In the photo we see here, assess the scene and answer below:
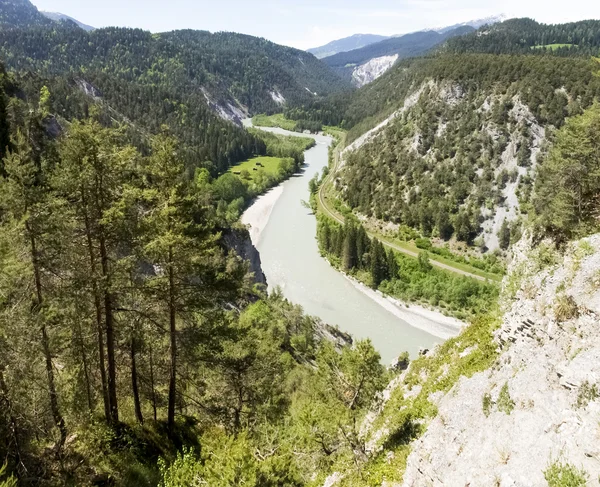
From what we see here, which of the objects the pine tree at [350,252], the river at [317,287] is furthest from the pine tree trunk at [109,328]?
the pine tree at [350,252]

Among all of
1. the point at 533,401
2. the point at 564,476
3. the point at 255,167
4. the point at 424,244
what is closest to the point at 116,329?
the point at 533,401

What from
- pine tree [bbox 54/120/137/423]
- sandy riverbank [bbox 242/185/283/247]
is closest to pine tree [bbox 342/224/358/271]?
sandy riverbank [bbox 242/185/283/247]

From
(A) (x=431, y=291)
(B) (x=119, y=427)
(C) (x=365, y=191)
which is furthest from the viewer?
(C) (x=365, y=191)

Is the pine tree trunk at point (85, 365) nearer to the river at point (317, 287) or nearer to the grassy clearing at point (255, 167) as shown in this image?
the river at point (317, 287)

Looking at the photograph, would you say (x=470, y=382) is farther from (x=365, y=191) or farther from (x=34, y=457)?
(x=365, y=191)

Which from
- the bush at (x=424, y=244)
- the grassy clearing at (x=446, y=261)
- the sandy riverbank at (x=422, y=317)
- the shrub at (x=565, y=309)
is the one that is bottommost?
the sandy riverbank at (x=422, y=317)

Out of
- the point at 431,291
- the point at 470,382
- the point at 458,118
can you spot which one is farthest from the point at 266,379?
the point at 458,118
